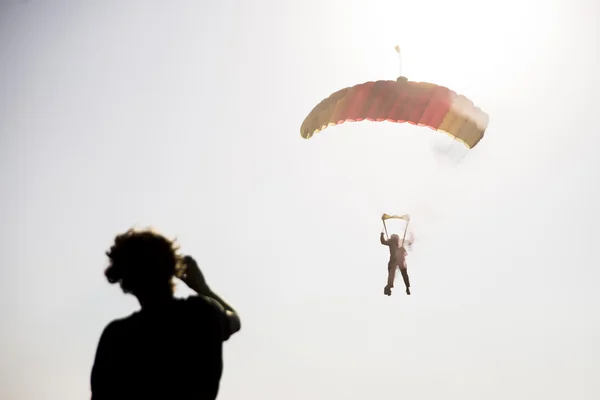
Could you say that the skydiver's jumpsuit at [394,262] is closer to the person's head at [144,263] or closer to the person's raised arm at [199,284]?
the person's raised arm at [199,284]

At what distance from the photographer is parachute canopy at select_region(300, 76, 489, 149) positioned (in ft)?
47.3

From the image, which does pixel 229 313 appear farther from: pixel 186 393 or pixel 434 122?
pixel 434 122

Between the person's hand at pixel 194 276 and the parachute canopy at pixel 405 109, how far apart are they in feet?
37.9

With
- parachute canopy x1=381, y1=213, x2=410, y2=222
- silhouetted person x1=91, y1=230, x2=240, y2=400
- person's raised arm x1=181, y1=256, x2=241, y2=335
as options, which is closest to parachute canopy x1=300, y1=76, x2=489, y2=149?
parachute canopy x1=381, y1=213, x2=410, y2=222

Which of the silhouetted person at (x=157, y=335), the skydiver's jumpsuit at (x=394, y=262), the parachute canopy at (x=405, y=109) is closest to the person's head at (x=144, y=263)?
the silhouetted person at (x=157, y=335)

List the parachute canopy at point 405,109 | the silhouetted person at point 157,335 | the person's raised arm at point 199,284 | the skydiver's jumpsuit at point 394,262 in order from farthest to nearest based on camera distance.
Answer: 1. the skydiver's jumpsuit at point 394,262
2. the parachute canopy at point 405,109
3. the person's raised arm at point 199,284
4. the silhouetted person at point 157,335

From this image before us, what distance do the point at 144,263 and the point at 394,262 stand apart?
14928 millimetres

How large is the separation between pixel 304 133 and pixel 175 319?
12.0 meters

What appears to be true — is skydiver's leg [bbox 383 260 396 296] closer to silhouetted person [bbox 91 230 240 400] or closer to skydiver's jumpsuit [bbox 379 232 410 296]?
skydiver's jumpsuit [bbox 379 232 410 296]

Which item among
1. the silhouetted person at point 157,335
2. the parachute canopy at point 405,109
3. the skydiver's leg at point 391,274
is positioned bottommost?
the silhouetted person at point 157,335

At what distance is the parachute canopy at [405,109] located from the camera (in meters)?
14.4

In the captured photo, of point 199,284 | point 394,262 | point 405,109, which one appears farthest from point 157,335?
point 394,262

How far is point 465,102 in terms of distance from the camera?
47.3ft

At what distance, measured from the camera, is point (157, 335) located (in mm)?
3061
